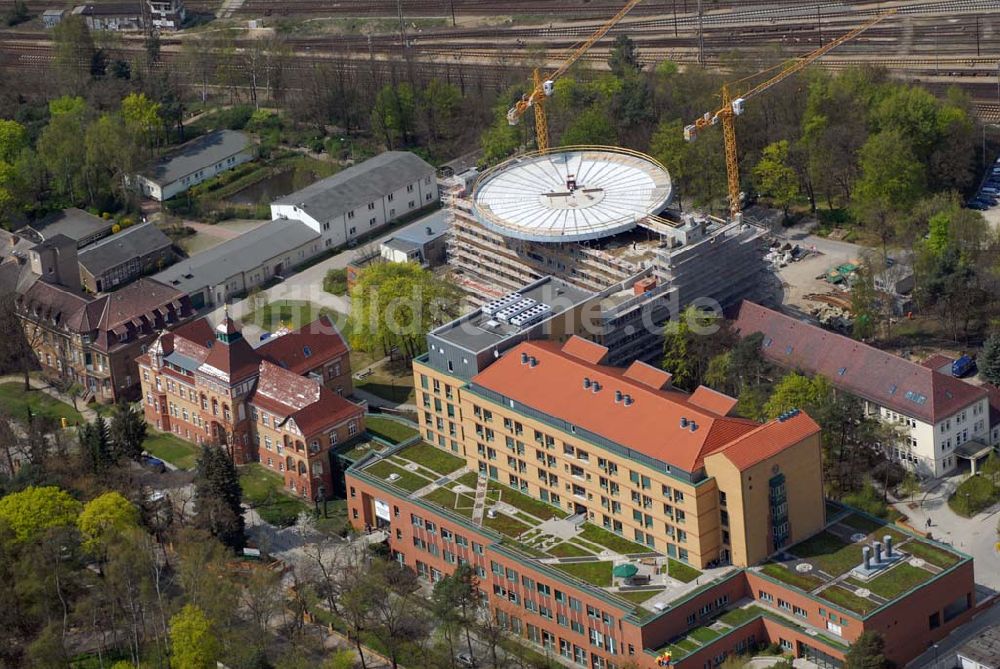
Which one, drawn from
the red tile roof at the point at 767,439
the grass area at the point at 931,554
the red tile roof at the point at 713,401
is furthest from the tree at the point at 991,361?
the grass area at the point at 931,554

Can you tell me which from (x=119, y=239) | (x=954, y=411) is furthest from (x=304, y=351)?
(x=954, y=411)

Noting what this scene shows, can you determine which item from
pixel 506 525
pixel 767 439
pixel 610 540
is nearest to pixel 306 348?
pixel 506 525

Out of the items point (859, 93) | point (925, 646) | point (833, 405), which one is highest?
point (859, 93)

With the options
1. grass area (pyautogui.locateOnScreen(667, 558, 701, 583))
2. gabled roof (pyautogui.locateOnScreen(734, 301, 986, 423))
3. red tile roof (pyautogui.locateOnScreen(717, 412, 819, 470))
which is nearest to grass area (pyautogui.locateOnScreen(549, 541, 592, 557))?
grass area (pyautogui.locateOnScreen(667, 558, 701, 583))

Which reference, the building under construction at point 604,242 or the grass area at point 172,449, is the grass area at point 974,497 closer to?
the building under construction at point 604,242

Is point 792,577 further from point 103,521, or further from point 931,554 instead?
point 103,521

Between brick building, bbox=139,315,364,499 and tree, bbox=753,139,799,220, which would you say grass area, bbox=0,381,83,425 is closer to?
brick building, bbox=139,315,364,499

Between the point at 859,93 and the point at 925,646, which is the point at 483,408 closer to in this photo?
the point at 925,646
